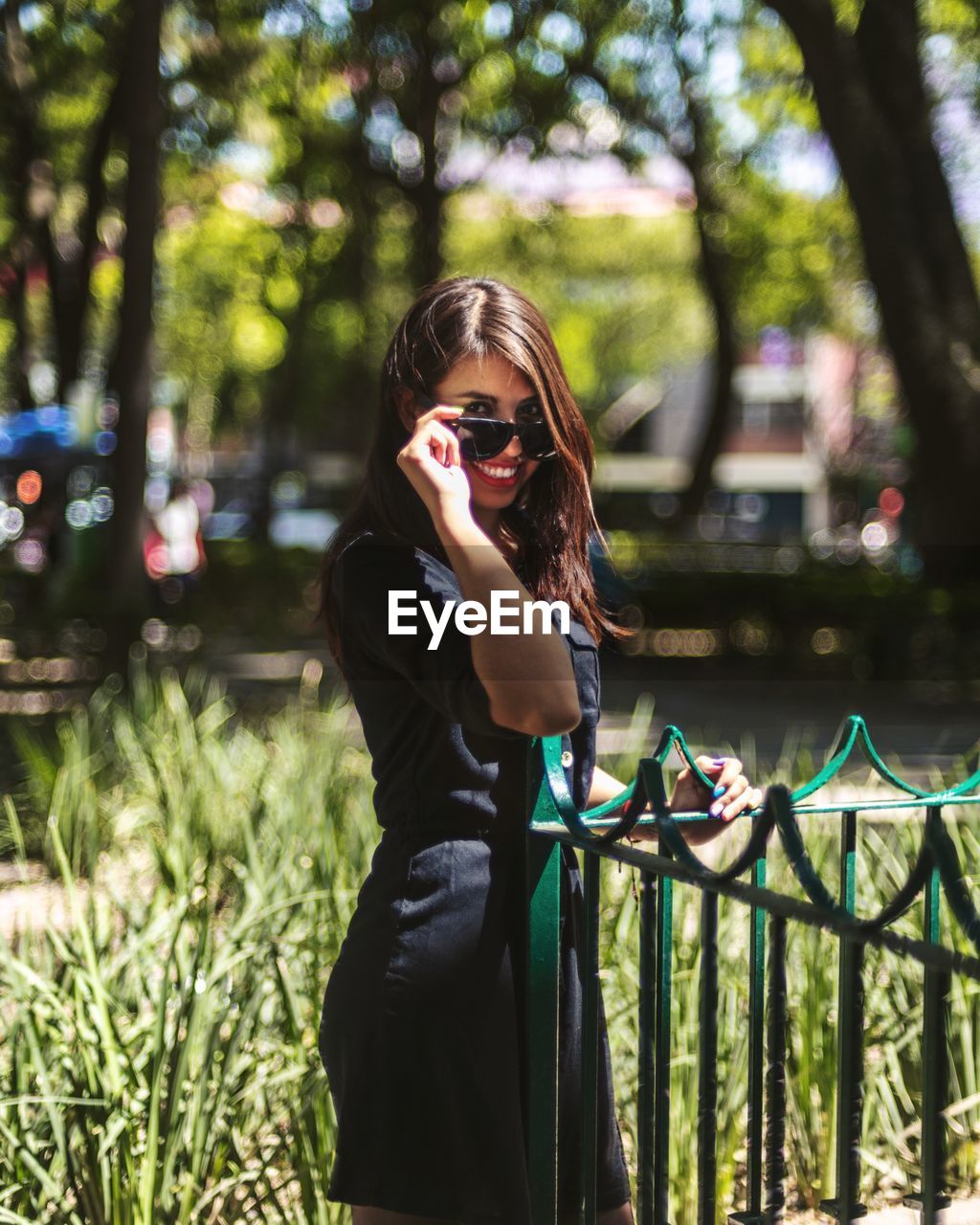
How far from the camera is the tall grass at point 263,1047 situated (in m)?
2.58

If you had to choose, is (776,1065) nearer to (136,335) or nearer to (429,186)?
(136,335)

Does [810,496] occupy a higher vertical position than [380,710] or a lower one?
higher

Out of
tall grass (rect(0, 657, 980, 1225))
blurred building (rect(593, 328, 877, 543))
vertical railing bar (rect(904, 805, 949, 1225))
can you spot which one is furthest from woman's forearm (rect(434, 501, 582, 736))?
blurred building (rect(593, 328, 877, 543))

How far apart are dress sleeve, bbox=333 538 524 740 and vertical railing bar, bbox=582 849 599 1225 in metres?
0.21

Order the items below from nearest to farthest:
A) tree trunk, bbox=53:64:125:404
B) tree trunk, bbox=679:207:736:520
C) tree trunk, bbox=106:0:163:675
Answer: tree trunk, bbox=106:0:163:675 → tree trunk, bbox=53:64:125:404 → tree trunk, bbox=679:207:736:520

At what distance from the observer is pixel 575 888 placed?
6.68 ft

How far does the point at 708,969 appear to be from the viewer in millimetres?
1599

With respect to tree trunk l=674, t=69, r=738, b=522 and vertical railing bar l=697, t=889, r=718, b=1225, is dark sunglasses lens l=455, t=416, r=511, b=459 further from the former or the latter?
tree trunk l=674, t=69, r=738, b=522

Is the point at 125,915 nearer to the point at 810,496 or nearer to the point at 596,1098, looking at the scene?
the point at 596,1098

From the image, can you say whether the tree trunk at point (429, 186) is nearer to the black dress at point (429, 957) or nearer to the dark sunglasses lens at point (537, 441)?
the dark sunglasses lens at point (537, 441)

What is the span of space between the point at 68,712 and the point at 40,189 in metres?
11.3

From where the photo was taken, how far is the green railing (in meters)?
1.40

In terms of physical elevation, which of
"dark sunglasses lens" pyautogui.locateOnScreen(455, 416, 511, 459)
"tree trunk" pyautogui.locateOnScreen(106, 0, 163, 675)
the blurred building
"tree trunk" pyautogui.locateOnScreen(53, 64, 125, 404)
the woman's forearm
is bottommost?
the woman's forearm

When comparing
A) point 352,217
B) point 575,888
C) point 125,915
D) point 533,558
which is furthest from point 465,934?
point 352,217
